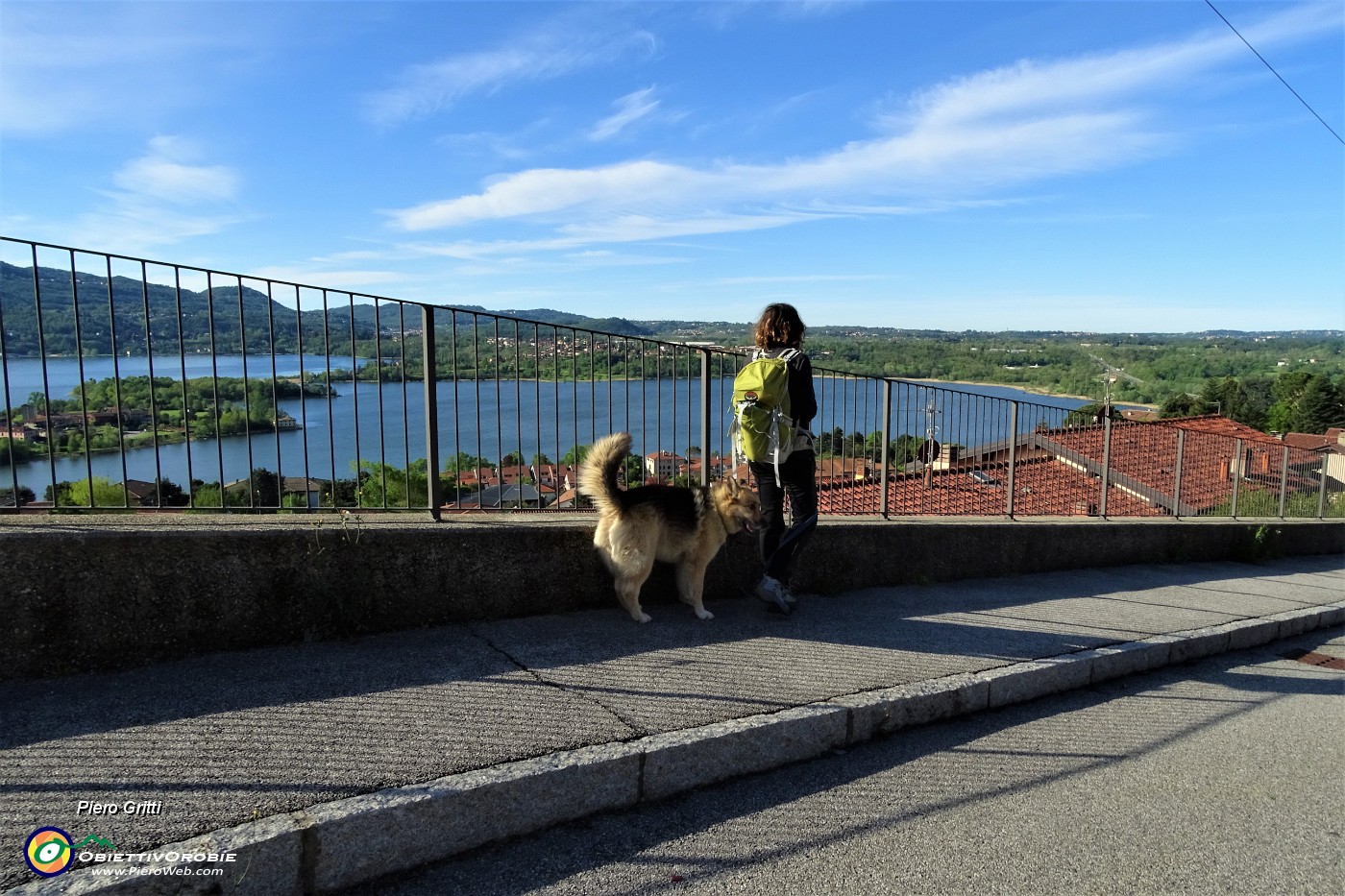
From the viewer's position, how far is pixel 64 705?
354 cm

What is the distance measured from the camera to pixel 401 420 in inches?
212

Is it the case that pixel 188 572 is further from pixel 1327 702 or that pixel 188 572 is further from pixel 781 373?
pixel 1327 702

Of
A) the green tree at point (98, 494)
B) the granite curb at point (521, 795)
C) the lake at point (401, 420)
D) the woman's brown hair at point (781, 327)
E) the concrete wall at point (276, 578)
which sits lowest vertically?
the granite curb at point (521, 795)

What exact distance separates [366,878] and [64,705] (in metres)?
1.81

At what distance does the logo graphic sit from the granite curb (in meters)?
0.08

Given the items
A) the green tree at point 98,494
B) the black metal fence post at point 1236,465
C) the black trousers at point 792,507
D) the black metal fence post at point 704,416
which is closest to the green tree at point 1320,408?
the black metal fence post at point 1236,465

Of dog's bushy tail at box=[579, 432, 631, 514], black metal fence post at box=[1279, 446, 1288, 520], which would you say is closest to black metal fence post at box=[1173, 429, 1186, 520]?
black metal fence post at box=[1279, 446, 1288, 520]

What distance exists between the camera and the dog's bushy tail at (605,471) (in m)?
4.89

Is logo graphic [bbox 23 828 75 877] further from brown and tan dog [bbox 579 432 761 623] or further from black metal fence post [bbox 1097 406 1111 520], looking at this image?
black metal fence post [bbox 1097 406 1111 520]

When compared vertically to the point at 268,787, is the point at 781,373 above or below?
above

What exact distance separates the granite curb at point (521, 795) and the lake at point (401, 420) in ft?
8.18

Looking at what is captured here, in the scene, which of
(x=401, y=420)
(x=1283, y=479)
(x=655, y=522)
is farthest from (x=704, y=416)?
(x=1283, y=479)

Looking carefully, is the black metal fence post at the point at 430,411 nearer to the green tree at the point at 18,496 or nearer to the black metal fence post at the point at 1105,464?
the green tree at the point at 18,496

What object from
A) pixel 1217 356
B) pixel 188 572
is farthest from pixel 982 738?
pixel 1217 356
